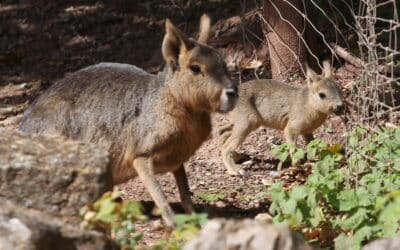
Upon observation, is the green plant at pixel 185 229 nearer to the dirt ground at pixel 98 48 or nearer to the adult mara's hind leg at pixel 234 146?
the dirt ground at pixel 98 48

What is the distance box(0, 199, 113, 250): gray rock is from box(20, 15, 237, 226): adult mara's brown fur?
7.58 ft

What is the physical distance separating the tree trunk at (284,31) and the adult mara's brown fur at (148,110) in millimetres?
2491

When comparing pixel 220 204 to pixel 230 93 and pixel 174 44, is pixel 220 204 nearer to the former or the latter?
pixel 230 93

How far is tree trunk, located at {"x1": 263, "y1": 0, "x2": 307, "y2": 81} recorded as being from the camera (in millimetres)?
9555

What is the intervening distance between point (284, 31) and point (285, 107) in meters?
0.81

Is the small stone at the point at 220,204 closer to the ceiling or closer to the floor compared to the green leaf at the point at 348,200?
closer to the floor

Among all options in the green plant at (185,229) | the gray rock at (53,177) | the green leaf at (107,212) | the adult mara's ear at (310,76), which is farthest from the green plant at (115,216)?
the adult mara's ear at (310,76)

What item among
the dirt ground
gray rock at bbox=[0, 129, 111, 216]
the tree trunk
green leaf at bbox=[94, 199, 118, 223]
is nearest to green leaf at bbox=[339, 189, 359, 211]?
gray rock at bbox=[0, 129, 111, 216]

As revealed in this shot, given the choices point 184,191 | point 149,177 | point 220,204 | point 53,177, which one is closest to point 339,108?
point 220,204

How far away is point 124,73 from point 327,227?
218cm

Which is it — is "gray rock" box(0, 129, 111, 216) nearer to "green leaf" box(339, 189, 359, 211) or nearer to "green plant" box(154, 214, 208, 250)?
"green plant" box(154, 214, 208, 250)

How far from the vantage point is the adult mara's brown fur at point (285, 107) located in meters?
9.39

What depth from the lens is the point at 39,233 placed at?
13.9ft

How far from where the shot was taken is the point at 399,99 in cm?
959
